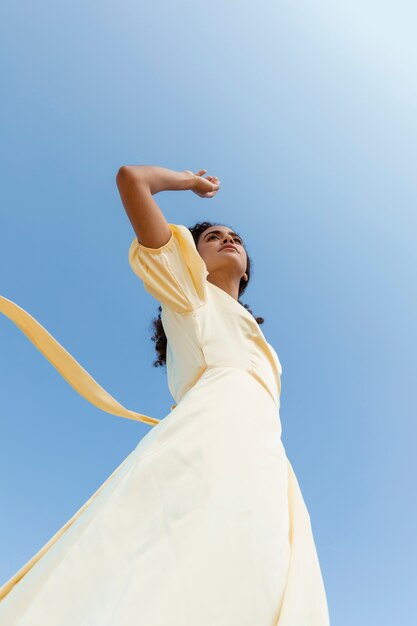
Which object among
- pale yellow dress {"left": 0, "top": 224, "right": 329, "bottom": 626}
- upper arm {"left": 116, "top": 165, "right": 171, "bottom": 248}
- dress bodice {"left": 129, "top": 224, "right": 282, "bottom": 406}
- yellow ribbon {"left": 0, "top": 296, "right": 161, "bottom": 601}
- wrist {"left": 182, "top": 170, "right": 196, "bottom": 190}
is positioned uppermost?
wrist {"left": 182, "top": 170, "right": 196, "bottom": 190}

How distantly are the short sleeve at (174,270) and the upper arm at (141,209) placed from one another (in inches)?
1.9

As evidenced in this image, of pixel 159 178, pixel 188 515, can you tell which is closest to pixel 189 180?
pixel 159 178

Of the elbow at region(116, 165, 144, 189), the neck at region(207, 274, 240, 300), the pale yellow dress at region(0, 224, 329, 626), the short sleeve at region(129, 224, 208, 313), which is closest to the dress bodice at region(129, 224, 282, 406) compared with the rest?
the short sleeve at region(129, 224, 208, 313)

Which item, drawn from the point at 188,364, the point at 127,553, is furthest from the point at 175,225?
the point at 127,553

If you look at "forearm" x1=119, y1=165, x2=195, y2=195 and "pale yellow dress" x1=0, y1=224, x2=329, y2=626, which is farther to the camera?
"forearm" x1=119, y1=165, x2=195, y2=195

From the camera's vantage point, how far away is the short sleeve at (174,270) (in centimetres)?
223

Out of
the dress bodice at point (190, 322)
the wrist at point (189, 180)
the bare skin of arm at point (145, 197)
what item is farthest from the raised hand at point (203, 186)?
the dress bodice at point (190, 322)

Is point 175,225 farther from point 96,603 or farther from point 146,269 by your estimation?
point 96,603

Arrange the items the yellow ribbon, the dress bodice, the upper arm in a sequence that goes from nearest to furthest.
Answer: the upper arm
the dress bodice
the yellow ribbon

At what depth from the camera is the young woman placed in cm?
122

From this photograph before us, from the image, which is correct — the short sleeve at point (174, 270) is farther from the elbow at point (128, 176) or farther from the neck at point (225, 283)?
the neck at point (225, 283)

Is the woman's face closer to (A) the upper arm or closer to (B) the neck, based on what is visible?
(B) the neck

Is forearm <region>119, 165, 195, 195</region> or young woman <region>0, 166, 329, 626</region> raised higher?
forearm <region>119, 165, 195, 195</region>

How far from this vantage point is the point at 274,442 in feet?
6.06
